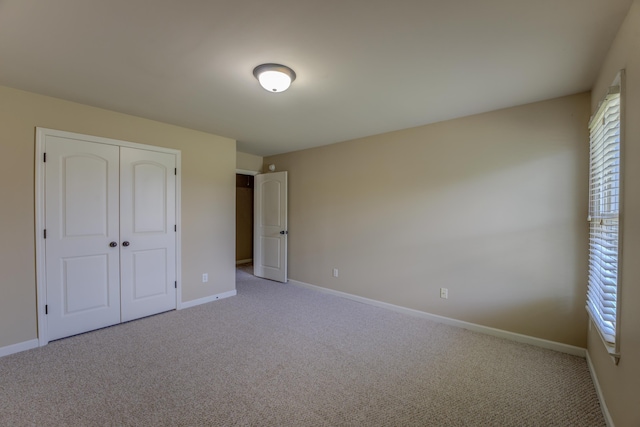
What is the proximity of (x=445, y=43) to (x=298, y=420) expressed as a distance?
8.46 ft

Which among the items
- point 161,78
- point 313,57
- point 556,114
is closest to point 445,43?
point 313,57

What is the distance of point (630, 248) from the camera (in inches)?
57.6

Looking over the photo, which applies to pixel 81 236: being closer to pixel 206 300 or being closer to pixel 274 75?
pixel 206 300

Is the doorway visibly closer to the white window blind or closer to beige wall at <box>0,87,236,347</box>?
beige wall at <box>0,87,236,347</box>

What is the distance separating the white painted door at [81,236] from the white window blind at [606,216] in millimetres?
4351

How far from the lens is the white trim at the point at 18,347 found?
2498mm

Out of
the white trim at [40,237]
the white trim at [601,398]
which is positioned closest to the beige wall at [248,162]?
the white trim at [40,237]

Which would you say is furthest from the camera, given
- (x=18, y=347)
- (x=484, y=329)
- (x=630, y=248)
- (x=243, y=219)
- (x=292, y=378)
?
(x=243, y=219)

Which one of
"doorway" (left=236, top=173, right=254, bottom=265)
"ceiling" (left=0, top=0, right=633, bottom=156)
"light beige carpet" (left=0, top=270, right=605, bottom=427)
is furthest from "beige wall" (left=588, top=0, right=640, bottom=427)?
"doorway" (left=236, top=173, right=254, bottom=265)

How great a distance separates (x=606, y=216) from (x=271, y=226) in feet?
14.4

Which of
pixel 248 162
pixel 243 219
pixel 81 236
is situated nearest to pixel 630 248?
pixel 81 236

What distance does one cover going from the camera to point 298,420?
177cm

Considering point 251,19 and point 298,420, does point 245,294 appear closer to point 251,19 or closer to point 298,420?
point 298,420

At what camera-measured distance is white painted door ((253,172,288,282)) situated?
5.03 meters
